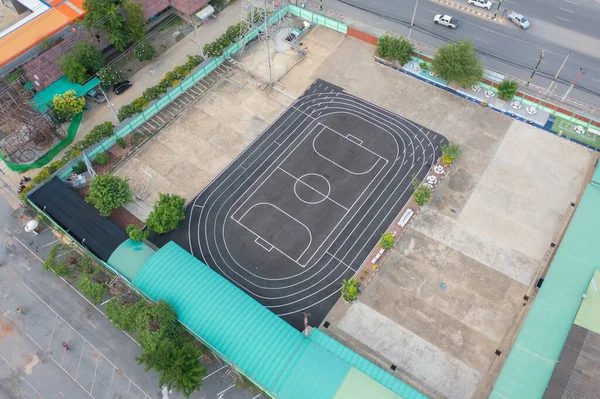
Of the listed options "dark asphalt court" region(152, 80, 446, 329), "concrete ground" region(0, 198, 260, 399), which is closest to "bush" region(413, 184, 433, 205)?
"dark asphalt court" region(152, 80, 446, 329)

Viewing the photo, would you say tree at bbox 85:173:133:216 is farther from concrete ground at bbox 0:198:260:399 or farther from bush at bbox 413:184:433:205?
bush at bbox 413:184:433:205

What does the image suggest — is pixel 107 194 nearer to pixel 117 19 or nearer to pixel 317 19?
pixel 117 19

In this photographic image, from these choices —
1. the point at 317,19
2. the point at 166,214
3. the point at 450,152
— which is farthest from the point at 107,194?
the point at 317,19

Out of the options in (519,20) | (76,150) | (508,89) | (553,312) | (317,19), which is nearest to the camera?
(553,312)

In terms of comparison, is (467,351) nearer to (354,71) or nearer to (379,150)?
(379,150)

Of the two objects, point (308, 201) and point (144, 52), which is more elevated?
point (144, 52)

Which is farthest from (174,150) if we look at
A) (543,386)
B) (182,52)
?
(543,386)
